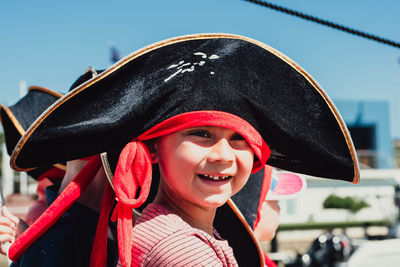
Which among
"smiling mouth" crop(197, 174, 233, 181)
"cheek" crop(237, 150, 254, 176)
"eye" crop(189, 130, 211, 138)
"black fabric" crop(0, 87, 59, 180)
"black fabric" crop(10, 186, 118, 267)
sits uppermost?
"eye" crop(189, 130, 211, 138)

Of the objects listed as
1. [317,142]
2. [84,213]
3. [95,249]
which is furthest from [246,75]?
[84,213]

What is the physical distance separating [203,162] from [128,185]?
7.5 inches

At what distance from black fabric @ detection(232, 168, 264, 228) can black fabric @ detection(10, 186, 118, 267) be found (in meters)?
0.51

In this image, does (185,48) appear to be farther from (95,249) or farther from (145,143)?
(95,249)

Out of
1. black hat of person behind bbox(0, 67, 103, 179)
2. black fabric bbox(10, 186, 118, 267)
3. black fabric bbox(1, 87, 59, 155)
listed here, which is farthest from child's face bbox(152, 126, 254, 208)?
black fabric bbox(1, 87, 59, 155)

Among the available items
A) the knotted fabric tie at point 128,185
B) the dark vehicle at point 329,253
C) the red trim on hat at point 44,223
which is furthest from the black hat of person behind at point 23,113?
the dark vehicle at point 329,253

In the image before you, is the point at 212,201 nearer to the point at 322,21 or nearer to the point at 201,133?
the point at 201,133

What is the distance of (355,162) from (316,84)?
0.24m

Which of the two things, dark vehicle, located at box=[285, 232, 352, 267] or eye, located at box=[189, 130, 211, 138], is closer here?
eye, located at box=[189, 130, 211, 138]

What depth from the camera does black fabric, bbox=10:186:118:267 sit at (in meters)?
1.40

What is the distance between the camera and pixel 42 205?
2.35 metres

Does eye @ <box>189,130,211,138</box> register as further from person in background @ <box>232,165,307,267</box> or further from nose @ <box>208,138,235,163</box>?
person in background @ <box>232,165,307,267</box>

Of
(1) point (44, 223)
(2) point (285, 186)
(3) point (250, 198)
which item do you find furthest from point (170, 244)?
(2) point (285, 186)

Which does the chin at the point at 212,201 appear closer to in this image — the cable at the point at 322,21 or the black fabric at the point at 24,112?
the cable at the point at 322,21
